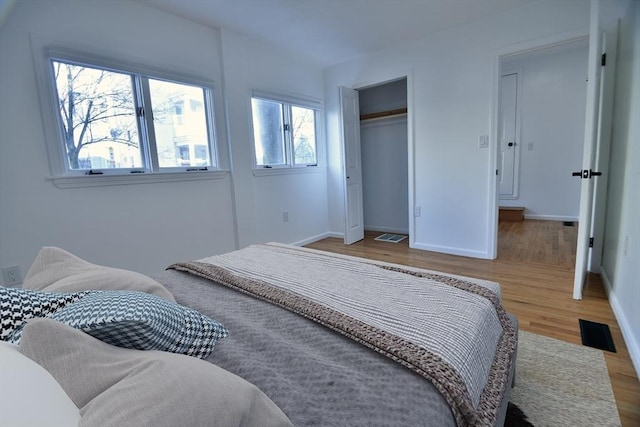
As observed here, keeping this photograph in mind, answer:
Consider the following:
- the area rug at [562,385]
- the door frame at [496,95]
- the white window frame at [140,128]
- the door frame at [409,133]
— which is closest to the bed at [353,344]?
the area rug at [562,385]

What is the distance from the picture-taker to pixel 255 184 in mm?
3492

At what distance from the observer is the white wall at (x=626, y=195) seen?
166cm

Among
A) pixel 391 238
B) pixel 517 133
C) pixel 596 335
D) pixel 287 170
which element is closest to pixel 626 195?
pixel 596 335

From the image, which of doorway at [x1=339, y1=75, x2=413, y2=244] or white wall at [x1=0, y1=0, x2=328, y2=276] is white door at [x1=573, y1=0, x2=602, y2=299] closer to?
doorway at [x1=339, y1=75, x2=413, y2=244]

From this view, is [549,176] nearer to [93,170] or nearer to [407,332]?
[407,332]

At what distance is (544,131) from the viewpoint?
4.91 metres

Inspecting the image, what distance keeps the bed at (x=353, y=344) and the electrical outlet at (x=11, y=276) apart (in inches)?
59.2

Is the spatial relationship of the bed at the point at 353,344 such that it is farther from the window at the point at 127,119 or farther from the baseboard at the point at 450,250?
the baseboard at the point at 450,250

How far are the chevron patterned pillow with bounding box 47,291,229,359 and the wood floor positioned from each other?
1.63 meters

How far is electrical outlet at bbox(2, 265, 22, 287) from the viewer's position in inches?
78.4

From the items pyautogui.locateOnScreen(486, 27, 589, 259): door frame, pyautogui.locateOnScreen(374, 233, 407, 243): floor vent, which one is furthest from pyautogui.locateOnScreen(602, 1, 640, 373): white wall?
pyautogui.locateOnScreen(374, 233, 407, 243): floor vent

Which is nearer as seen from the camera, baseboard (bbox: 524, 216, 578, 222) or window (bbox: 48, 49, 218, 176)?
window (bbox: 48, 49, 218, 176)

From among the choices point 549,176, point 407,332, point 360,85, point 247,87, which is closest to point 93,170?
point 247,87

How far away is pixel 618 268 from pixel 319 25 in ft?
10.4
